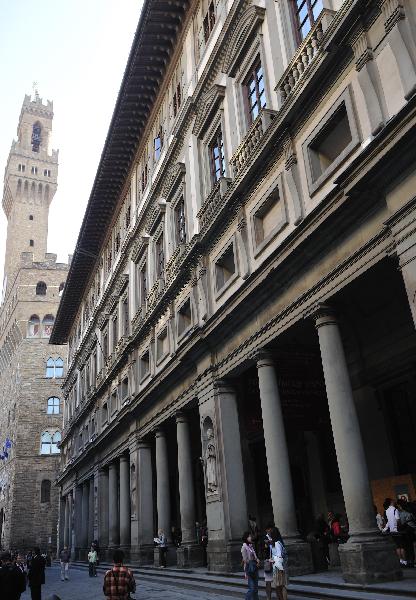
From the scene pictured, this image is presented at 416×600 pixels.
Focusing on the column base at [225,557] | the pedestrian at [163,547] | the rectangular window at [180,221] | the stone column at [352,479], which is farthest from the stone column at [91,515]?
the stone column at [352,479]

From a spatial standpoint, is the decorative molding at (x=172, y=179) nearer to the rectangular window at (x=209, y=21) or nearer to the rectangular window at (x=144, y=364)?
the rectangular window at (x=209, y=21)

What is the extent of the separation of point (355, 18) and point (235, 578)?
1322 cm

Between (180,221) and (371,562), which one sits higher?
(180,221)

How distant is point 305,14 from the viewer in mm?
14641

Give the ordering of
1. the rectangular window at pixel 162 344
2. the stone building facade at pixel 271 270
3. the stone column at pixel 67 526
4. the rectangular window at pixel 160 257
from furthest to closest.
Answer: the stone column at pixel 67 526, the rectangular window at pixel 160 257, the rectangular window at pixel 162 344, the stone building facade at pixel 271 270

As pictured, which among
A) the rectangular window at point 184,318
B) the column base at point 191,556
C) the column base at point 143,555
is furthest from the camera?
the column base at point 143,555

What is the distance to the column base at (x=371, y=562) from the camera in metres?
9.56

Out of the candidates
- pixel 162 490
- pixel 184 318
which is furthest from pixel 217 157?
pixel 162 490

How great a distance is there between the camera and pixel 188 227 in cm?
2130

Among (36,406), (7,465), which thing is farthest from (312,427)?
(7,465)

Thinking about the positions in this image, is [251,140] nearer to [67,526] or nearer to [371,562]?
[371,562]

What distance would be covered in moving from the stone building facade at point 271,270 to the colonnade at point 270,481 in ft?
0.15

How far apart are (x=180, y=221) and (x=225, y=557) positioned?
1317 centimetres

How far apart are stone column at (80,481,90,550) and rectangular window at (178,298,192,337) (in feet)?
78.2
